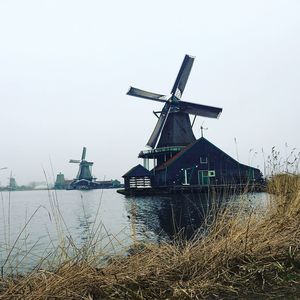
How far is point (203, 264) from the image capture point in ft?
9.94

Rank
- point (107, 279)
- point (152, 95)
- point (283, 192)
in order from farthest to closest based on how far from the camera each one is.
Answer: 1. point (152, 95)
2. point (283, 192)
3. point (107, 279)

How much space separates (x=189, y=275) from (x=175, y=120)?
38144 mm

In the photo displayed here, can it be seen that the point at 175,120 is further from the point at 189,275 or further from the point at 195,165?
the point at 189,275

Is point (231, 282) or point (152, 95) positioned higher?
point (152, 95)

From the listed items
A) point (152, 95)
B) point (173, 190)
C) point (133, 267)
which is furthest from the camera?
point (152, 95)

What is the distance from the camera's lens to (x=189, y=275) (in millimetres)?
2877

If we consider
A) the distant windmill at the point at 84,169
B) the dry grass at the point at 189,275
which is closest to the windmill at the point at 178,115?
the dry grass at the point at 189,275

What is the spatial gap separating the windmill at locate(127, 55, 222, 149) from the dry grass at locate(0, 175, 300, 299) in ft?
121

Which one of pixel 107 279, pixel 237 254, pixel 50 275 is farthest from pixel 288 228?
pixel 50 275

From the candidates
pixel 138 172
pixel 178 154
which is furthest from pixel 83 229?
pixel 138 172

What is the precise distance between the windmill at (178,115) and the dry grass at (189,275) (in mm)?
36931

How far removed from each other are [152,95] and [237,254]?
40593mm

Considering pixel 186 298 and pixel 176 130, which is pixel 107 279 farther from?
pixel 176 130

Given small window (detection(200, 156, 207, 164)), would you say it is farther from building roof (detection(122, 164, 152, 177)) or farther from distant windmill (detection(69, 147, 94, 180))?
distant windmill (detection(69, 147, 94, 180))
